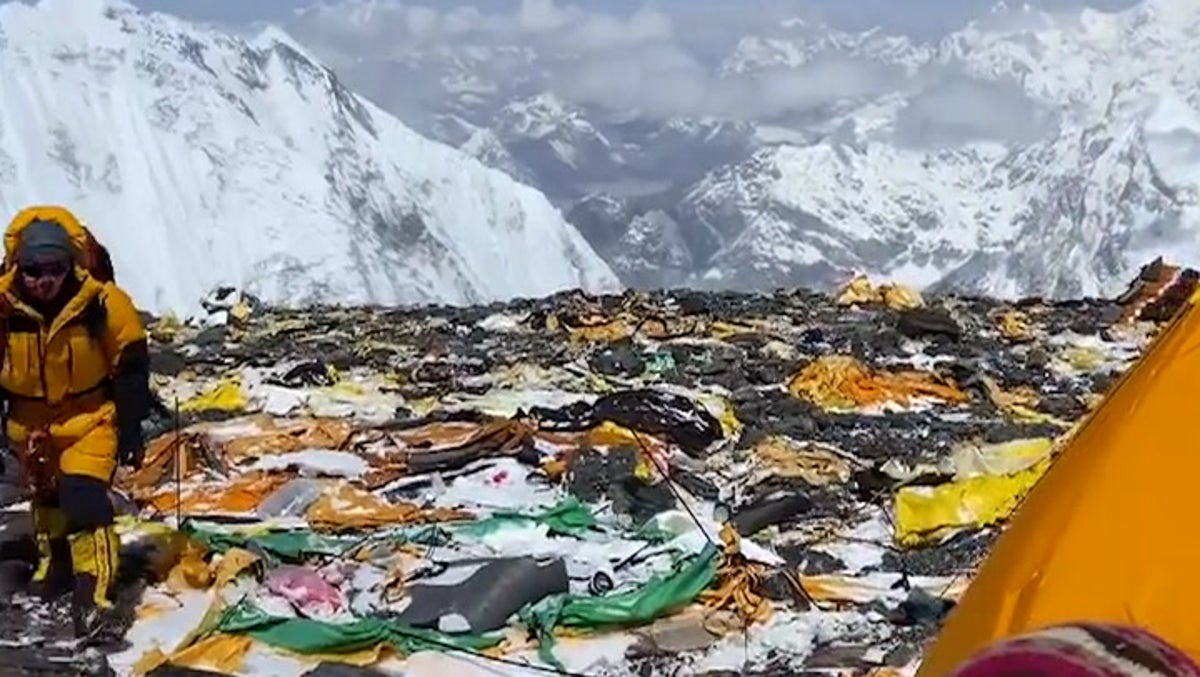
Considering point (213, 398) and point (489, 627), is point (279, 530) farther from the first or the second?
point (213, 398)

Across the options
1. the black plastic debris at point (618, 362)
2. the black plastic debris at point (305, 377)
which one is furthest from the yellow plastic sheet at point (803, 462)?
the black plastic debris at point (305, 377)

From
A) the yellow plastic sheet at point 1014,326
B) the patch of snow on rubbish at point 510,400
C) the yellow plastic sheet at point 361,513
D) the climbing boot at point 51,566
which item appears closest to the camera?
the climbing boot at point 51,566

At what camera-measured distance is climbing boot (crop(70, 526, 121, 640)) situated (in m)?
6.88

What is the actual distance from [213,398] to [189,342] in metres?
7.42

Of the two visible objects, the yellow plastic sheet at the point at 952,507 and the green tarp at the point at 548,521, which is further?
A: the yellow plastic sheet at the point at 952,507

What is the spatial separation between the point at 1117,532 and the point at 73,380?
470 centimetres

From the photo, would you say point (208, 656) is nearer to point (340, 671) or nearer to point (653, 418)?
point (340, 671)

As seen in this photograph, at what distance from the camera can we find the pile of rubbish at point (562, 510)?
22.5 feet

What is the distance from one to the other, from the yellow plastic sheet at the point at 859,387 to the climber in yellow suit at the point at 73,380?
8.39 meters

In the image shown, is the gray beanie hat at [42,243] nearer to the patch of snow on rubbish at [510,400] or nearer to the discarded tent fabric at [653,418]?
the discarded tent fabric at [653,418]

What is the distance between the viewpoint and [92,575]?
698 centimetres

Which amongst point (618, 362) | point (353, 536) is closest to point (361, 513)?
point (353, 536)

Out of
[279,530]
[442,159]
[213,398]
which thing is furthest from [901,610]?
[442,159]

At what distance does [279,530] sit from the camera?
27.9ft
